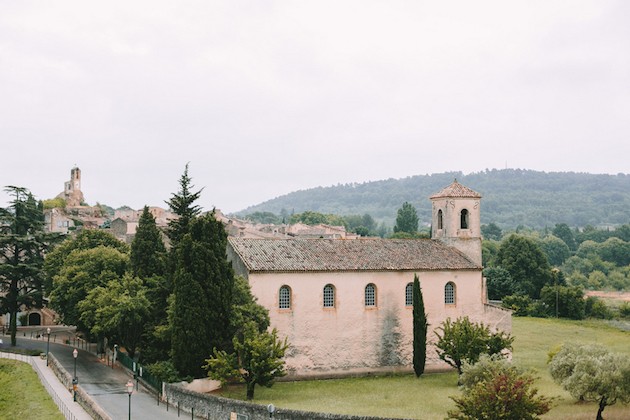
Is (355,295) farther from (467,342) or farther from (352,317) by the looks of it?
(467,342)

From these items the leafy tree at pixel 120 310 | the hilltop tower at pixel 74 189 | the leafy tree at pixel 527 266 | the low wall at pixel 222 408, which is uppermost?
the hilltop tower at pixel 74 189

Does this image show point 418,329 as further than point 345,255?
No

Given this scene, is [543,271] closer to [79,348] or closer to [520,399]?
[79,348]

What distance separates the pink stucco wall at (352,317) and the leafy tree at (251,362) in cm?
566

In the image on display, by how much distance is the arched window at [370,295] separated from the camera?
47.5 metres

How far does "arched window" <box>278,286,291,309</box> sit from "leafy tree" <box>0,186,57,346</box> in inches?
982

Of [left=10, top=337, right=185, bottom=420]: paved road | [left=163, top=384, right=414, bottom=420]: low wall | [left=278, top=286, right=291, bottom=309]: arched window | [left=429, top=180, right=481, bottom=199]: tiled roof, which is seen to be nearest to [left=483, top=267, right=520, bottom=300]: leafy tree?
[left=429, top=180, right=481, bottom=199]: tiled roof

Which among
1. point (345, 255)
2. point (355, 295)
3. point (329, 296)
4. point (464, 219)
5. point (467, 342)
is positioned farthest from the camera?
point (464, 219)

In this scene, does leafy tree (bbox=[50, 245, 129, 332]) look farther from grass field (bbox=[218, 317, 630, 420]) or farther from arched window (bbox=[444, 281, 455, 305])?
arched window (bbox=[444, 281, 455, 305])

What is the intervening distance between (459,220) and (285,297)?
51.7 ft

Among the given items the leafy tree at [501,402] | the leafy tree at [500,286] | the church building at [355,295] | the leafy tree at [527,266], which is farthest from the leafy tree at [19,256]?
the leafy tree at [527,266]

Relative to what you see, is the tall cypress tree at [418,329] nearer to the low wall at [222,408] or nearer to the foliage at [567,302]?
the low wall at [222,408]

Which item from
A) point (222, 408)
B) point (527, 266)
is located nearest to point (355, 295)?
point (222, 408)

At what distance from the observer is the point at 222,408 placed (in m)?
33.6
